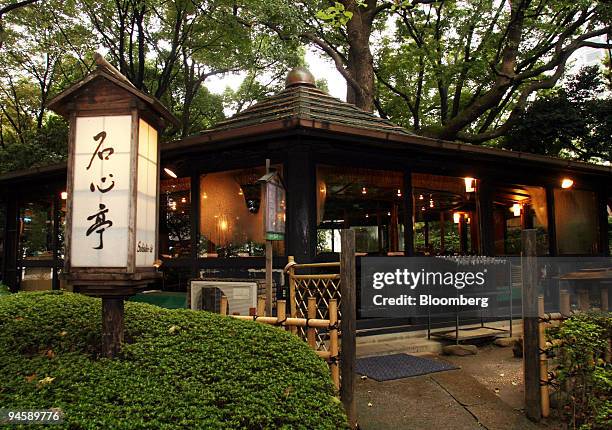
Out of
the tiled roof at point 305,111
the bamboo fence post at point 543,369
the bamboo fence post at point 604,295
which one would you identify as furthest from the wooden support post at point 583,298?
the tiled roof at point 305,111

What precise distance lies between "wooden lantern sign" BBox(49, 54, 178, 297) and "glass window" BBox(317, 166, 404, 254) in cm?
294

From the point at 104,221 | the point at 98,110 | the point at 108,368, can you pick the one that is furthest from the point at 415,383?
the point at 98,110

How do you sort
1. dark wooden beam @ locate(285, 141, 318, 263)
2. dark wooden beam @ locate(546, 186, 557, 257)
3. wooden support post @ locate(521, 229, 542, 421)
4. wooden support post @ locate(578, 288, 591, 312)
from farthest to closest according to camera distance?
dark wooden beam @ locate(546, 186, 557, 257) < wooden support post @ locate(578, 288, 591, 312) < dark wooden beam @ locate(285, 141, 318, 263) < wooden support post @ locate(521, 229, 542, 421)

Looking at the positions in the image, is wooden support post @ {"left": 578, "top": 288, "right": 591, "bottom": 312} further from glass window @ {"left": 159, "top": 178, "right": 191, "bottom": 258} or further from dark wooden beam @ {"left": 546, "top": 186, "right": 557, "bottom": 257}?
glass window @ {"left": 159, "top": 178, "right": 191, "bottom": 258}

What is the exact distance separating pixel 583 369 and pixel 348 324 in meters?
2.14

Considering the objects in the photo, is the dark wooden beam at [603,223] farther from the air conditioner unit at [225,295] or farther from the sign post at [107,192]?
the sign post at [107,192]

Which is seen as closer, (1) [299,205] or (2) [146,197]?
(2) [146,197]

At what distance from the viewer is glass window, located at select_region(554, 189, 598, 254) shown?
1064 centimetres

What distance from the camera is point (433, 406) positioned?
4602 millimetres

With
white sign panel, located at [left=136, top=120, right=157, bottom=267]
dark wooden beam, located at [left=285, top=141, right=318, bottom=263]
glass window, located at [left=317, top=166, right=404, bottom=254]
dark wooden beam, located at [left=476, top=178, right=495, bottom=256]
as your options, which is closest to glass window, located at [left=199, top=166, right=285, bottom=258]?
dark wooden beam, located at [left=285, top=141, right=318, bottom=263]

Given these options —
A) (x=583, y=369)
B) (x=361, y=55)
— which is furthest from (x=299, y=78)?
(x=583, y=369)

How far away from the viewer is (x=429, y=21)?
16578mm

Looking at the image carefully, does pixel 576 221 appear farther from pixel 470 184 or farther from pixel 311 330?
pixel 311 330

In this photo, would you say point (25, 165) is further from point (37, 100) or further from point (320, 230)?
point (320, 230)
